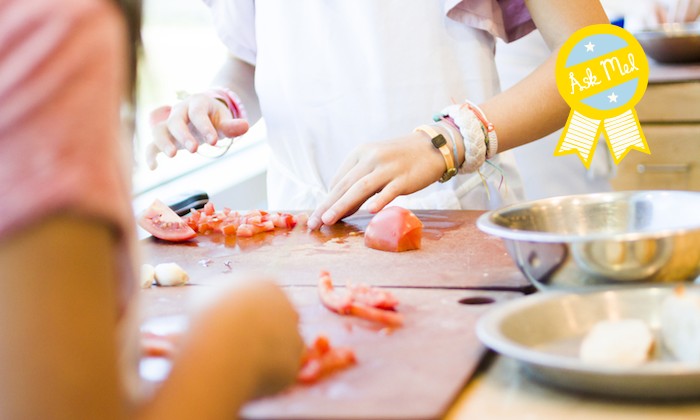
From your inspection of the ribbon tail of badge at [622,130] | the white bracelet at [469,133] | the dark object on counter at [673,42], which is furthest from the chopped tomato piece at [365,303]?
the dark object on counter at [673,42]

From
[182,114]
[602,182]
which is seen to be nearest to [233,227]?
[182,114]

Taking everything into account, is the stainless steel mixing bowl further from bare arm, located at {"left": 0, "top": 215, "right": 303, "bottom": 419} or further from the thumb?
the thumb

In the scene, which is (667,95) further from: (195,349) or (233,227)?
(195,349)

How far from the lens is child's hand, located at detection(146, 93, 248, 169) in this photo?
6.61ft

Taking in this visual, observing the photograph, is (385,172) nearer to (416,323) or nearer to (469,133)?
(469,133)

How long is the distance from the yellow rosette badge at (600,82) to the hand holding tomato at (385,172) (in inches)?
13.8

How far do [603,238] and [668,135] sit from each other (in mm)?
2083

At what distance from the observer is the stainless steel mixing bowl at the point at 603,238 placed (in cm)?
114

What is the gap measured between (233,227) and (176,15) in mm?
2137

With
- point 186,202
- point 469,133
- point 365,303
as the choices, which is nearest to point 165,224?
point 186,202

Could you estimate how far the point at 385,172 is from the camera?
5.90ft

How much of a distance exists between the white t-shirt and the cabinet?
3.26 feet

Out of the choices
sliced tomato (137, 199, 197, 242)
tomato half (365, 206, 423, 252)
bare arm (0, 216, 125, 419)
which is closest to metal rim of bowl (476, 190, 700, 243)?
tomato half (365, 206, 423, 252)

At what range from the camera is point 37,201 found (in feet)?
2.26
